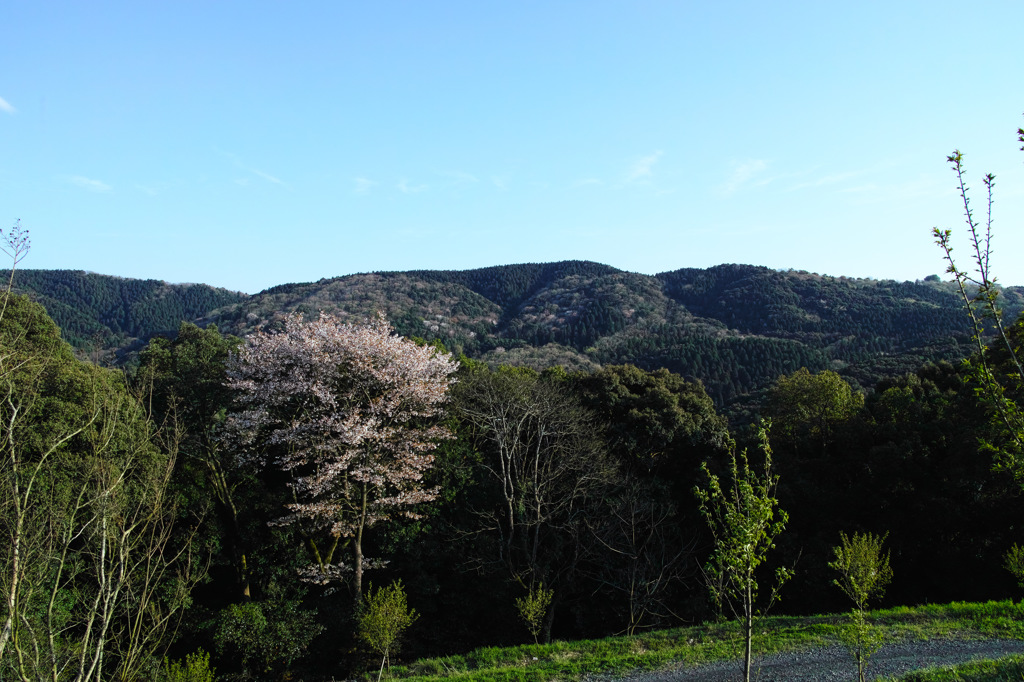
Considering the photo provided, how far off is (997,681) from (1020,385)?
655 centimetres

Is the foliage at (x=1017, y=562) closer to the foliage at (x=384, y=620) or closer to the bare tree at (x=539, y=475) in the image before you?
the bare tree at (x=539, y=475)

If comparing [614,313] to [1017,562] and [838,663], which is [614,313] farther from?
[838,663]

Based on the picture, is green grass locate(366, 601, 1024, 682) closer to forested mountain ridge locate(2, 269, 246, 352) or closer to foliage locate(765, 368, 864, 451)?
foliage locate(765, 368, 864, 451)

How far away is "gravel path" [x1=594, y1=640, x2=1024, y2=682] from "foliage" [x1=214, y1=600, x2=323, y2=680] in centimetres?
951

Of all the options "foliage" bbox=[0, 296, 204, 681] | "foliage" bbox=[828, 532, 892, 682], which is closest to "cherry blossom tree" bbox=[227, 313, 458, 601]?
"foliage" bbox=[0, 296, 204, 681]

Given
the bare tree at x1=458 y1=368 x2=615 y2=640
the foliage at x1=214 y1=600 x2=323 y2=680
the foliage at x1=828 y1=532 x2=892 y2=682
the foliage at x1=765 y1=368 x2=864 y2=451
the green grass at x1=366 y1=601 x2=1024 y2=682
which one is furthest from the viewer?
the foliage at x1=765 y1=368 x2=864 y2=451

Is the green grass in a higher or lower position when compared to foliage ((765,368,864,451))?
lower

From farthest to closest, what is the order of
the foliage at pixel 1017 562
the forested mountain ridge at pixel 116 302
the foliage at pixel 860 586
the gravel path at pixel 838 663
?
the forested mountain ridge at pixel 116 302 < the foliage at pixel 1017 562 < the gravel path at pixel 838 663 < the foliage at pixel 860 586

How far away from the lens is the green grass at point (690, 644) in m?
12.5

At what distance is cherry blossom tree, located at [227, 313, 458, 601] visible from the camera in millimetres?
18203

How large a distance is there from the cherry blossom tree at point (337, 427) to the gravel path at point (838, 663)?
969 centimetres

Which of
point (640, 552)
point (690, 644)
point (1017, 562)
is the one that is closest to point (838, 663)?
point (690, 644)

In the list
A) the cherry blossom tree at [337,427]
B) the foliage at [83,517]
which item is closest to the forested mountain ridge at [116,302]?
the cherry blossom tree at [337,427]

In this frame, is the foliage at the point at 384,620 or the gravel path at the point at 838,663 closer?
the gravel path at the point at 838,663
